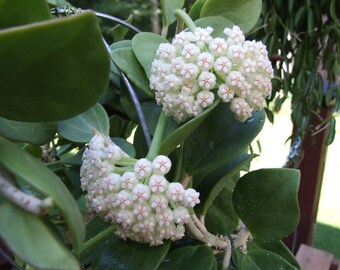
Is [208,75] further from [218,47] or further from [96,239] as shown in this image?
[96,239]

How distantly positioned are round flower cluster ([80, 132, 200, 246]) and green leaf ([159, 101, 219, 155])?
0.6 inches

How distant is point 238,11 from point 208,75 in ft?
0.40

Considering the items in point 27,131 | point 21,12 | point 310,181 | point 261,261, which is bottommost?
point 310,181

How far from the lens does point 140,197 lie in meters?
0.33

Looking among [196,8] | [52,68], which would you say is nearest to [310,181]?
[196,8]

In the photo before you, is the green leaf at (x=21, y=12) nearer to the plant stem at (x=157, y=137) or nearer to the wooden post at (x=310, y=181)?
the plant stem at (x=157, y=137)

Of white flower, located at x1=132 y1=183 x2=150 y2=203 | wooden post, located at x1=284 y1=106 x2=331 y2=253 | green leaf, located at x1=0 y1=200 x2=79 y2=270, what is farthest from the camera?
wooden post, located at x1=284 y1=106 x2=331 y2=253

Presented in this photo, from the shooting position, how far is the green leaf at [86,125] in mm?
431

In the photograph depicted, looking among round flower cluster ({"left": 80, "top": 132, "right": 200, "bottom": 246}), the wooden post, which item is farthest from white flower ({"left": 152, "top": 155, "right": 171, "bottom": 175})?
the wooden post

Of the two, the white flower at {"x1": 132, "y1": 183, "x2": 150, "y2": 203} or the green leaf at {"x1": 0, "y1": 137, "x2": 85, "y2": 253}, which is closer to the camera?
the green leaf at {"x1": 0, "y1": 137, "x2": 85, "y2": 253}

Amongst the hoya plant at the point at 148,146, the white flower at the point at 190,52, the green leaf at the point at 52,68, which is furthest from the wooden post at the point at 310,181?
the green leaf at the point at 52,68

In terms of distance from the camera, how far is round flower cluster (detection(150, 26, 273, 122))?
13.9 inches

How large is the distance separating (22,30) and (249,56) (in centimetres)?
19

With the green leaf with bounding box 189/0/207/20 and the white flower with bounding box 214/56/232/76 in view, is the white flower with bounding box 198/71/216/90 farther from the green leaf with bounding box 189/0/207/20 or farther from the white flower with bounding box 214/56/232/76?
the green leaf with bounding box 189/0/207/20
